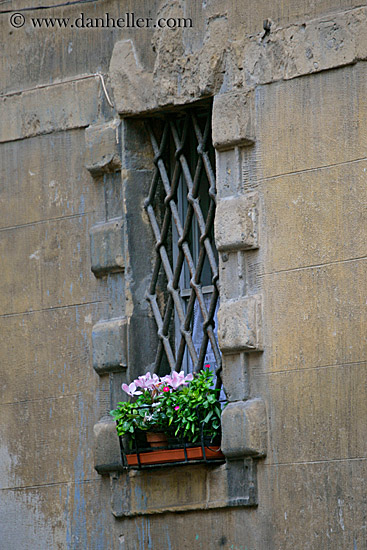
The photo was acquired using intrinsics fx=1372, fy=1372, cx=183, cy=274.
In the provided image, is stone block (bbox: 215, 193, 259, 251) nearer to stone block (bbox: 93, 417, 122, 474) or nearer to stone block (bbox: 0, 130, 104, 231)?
stone block (bbox: 0, 130, 104, 231)

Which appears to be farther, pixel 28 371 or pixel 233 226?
pixel 28 371

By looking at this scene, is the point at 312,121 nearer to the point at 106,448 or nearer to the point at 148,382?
the point at 148,382

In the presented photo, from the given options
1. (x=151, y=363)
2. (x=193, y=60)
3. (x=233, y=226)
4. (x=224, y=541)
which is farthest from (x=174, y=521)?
(x=193, y=60)

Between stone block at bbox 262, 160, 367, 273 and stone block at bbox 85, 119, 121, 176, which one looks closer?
stone block at bbox 262, 160, 367, 273

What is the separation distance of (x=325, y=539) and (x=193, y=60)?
9.65 feet

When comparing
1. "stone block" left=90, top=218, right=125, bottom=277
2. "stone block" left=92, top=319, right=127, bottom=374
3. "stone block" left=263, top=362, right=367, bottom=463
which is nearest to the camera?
"stone block" left=263, top=362, right=367, bottom=463

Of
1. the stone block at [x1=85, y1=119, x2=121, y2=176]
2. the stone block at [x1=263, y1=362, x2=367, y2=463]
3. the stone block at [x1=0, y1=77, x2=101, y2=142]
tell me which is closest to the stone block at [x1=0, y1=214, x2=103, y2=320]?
the stone block at [x1=85, y1=119, x2=121, y2=176]

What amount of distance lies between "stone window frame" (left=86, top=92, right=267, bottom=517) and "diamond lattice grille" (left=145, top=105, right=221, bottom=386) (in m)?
0.09

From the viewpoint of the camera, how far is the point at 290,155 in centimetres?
781

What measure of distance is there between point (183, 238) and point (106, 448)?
136cm

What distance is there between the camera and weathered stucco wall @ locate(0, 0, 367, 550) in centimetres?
749

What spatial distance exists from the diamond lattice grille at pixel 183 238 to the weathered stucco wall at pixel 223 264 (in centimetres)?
21

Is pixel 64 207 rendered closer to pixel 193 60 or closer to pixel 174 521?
pixel 193 60

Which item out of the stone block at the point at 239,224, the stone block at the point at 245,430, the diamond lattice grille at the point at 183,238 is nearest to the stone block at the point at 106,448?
the diamond lattice grille at the point at 183,238
